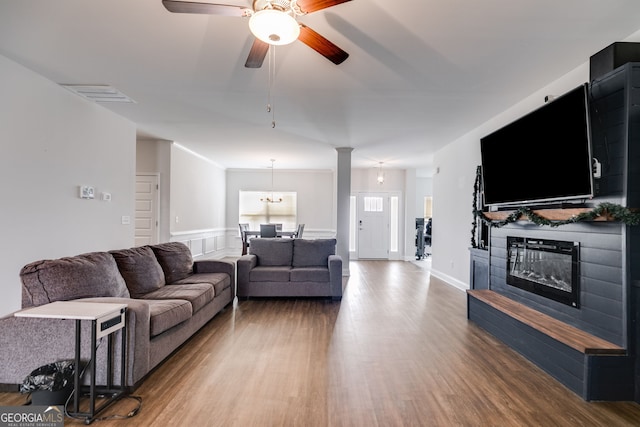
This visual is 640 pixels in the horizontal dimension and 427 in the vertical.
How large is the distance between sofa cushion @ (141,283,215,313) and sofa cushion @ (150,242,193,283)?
0.25m

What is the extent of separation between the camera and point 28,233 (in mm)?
3293

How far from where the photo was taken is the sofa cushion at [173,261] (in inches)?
151

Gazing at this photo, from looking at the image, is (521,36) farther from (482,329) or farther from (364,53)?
(482,329)

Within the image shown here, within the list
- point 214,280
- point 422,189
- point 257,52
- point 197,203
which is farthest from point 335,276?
point 422,189

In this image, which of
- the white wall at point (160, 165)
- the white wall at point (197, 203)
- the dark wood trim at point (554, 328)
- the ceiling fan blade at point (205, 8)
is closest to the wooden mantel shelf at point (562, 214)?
the dark wood trim at point (554, 328)

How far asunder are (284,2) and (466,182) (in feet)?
14.6

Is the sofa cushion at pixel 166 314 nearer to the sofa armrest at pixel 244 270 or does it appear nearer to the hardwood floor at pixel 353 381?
the hardwood floor at pixel 353 381

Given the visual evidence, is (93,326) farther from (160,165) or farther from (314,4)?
(160,165)

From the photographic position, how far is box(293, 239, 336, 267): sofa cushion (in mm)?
5133

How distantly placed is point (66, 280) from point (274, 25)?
7.47 ft

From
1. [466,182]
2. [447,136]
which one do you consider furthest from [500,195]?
[447,136]

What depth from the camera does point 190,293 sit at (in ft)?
10.6

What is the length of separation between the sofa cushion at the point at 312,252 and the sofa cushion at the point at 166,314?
2.31 m

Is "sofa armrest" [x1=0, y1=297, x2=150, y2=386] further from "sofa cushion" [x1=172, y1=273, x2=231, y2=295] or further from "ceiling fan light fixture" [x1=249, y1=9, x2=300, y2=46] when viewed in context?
"ceiling fan light fixture" [x1=249, y1=9, x2=300, y2=46]
